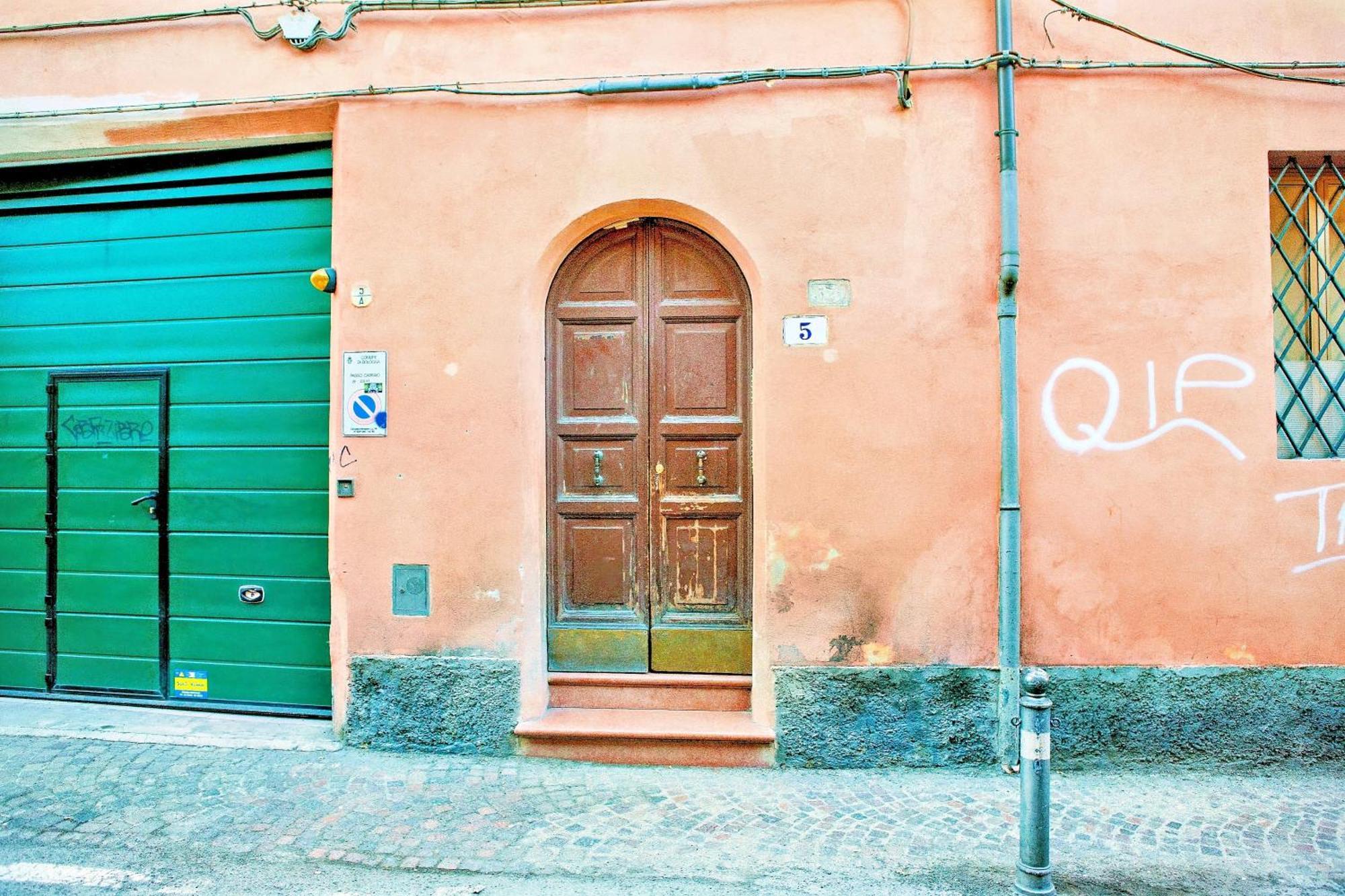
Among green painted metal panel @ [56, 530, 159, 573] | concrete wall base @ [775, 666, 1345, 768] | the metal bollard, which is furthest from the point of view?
green painted metal panel @ [56, 530, 159, 573]

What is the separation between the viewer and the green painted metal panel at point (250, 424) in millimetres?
5059

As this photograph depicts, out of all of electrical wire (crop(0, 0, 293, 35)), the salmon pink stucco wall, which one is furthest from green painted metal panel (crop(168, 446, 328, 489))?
electrical wire (crop(0, 0, 293, 35))

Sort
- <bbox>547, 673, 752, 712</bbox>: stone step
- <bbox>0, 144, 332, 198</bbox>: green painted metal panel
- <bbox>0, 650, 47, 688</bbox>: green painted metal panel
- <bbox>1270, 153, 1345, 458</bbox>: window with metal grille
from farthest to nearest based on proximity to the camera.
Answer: <bbox>0, 650, 47, 688</bbox>: green painted metal panel → <bbox>0, 144, 332, 198</bbox>: green painted metal panel → <bbox>547, 673, 752, 712</bbox>: stone step → <bbox>1270, 153, 1345, 458</bbox>: window with metal grille

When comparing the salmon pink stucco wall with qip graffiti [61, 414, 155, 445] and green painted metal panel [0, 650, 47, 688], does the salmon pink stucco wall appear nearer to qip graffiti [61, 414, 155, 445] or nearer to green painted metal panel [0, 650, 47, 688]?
qip graffiti [61, 414, 155, 445]

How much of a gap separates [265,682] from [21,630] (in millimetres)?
1860

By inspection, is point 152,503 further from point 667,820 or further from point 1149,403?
point 1149,403

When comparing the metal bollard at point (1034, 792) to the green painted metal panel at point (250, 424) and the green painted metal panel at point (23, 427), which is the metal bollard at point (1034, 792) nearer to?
the green painted metal panel at point (250, 424)

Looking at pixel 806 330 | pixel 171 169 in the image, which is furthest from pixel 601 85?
pixel 171 169

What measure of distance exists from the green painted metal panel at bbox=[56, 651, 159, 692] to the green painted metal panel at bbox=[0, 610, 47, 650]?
209 mm

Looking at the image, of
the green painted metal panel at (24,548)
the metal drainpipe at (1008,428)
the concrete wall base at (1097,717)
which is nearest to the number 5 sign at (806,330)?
the metal drainpipe at (1008,428)

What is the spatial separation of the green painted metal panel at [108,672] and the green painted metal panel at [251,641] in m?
0.27

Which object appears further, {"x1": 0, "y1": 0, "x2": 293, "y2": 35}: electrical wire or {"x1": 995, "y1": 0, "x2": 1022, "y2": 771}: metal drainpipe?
{"x1": 0, "y1": 0, "x2": 293, "y2": 35}: electrical wire

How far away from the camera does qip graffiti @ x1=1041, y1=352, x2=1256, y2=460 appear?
441cm

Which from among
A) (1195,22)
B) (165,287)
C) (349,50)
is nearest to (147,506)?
(165,287)
